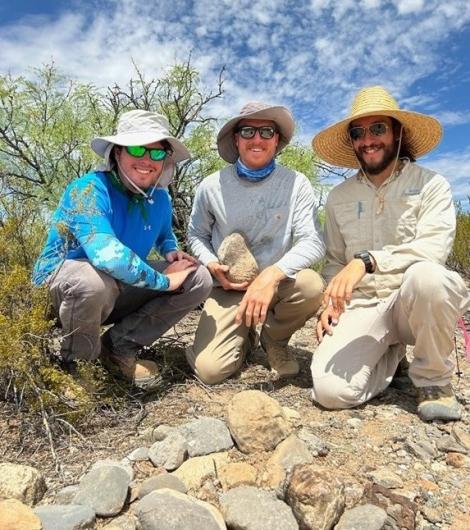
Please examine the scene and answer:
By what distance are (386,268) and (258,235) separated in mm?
1007

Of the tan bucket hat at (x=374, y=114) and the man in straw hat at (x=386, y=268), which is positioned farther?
the tan bucket hat at (x=374, y=114)

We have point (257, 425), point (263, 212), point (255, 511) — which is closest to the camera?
point (255, 511)

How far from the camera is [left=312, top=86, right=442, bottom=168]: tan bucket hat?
10.8 ft

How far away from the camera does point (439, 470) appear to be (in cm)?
237

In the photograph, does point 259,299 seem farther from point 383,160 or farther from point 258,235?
point 383,160

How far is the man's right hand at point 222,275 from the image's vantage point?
3.61 meters

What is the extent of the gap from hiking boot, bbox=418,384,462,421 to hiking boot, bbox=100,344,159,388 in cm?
158

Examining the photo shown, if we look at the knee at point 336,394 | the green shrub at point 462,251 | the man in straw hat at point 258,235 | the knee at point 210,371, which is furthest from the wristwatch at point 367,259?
the green shrub at point 462,251

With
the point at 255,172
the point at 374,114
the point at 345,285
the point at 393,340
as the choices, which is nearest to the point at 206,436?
the point at 345,285

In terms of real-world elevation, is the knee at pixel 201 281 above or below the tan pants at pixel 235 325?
above

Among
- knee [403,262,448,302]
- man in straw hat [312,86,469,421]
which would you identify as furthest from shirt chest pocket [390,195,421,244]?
knee [403,262,448,302]

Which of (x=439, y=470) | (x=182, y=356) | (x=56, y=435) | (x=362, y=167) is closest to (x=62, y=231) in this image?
(x=56, y=435)

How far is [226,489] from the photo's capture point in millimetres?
2143

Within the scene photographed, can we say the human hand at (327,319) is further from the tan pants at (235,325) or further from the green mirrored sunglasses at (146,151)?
the green mirrored sunglasses at (146,151)
